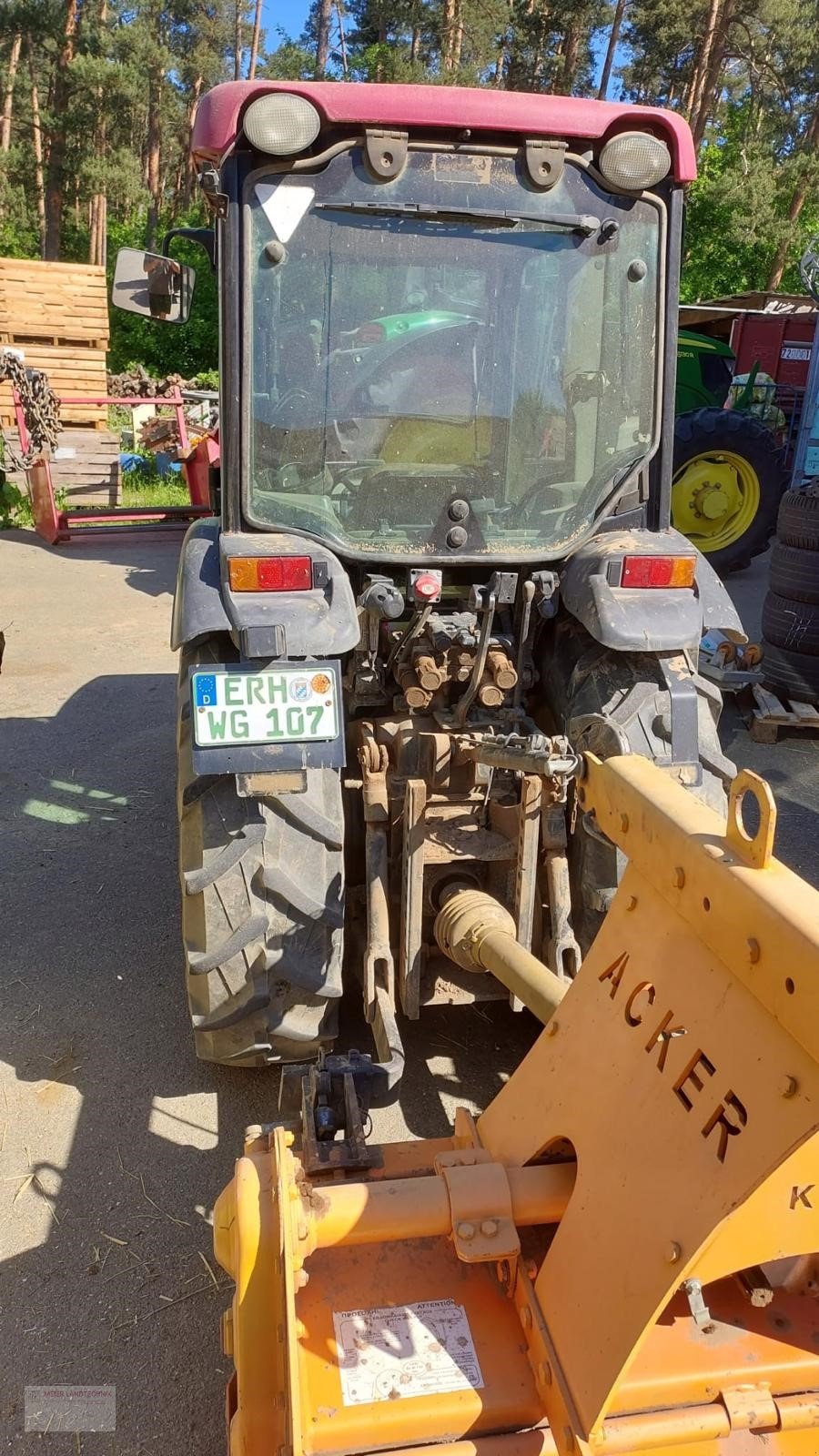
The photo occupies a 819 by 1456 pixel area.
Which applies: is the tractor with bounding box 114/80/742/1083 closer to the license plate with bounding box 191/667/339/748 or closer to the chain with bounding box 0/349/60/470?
the license plate with bounding box 191/667/339/748

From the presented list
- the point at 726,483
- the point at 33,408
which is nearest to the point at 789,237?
the point at 726,483

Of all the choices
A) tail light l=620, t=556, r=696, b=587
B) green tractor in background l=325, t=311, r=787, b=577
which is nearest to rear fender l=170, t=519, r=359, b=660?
tail light l=620, t=556, r=696, b=587

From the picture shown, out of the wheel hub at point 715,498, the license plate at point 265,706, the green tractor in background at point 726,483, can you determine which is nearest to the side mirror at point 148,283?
the license plate at point 265,706

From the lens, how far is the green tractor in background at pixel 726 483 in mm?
9266

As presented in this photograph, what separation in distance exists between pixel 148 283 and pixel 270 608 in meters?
1.29

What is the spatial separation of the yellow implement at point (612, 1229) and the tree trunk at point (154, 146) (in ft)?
97.3

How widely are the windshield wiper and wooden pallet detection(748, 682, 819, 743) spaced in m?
3.69

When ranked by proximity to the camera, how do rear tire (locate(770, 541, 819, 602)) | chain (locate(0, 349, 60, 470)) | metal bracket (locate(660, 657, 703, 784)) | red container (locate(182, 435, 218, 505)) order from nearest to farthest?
1. metal bracket (locate(660, 657, 703, 784))
2. rear tire (locate(770, 541, 819, 602))
3. red container (locate(182, 435, 218, 505))
4. chain (locate(0, 349, 60, 470))

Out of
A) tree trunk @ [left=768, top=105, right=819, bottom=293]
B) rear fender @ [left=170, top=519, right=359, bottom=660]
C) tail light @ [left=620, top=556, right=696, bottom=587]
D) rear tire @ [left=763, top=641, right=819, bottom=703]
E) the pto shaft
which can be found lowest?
rear tire @ [left=763, top=641, right=819, bottom=703]

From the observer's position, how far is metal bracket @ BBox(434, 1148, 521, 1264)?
1.60m

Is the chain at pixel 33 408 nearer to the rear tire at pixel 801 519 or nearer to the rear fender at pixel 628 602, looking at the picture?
the rear tire at pixel 801 519

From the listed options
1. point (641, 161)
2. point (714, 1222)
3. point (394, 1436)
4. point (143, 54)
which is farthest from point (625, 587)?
point (143, 54)

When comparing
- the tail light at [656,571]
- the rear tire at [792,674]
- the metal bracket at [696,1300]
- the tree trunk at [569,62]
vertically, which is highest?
the tree trunk at [569,62]

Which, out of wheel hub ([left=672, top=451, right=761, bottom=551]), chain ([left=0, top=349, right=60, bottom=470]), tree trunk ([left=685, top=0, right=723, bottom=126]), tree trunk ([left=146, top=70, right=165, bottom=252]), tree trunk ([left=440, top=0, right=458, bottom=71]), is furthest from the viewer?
tree trunk ([left=146, top=70, right=165, bottom=252])
